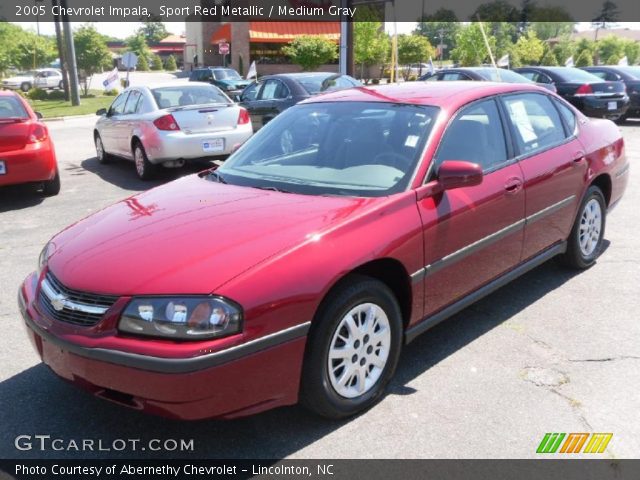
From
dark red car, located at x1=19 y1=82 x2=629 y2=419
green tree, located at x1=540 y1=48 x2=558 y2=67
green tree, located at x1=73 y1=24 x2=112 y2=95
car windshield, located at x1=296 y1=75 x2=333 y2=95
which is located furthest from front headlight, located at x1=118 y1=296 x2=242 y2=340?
green tree, located at x1=540 y1=48 x2=558 y2=67

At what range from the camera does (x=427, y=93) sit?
4137 mm

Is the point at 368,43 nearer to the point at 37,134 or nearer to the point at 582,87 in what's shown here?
the point at 582,87

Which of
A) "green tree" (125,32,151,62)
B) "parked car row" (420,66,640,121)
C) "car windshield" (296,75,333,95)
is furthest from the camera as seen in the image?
"green tree" (125,32,151,62)

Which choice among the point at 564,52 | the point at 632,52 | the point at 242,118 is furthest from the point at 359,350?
the point at 632,52

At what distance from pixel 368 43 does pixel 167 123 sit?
35838 mm

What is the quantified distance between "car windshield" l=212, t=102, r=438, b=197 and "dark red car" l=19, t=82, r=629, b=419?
0.04ft

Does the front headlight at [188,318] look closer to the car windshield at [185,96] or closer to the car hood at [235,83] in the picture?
the car windshield at [185,96]

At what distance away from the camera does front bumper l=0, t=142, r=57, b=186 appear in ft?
25.6

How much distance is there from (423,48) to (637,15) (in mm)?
99895

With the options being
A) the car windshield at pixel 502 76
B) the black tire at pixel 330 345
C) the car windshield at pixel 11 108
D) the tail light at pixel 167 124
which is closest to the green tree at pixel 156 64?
the car windshield at pixel 502 76

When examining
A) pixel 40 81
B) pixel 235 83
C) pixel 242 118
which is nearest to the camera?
pixel 242 118

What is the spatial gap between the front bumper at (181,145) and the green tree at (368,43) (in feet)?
109

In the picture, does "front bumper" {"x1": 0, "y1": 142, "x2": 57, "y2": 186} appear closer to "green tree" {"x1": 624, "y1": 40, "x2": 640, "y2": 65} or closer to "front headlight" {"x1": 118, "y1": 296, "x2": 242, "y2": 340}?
"front headlight" {"x1": 118, "y1": 296, "x2": 242, "y2": 340}

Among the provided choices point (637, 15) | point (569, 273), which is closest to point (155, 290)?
point (569, 273)
